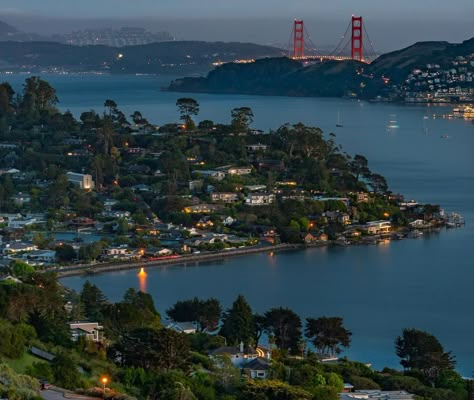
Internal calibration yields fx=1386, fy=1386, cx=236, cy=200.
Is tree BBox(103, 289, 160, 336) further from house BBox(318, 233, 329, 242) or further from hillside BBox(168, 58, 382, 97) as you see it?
hillside BBox(168, 58, 382, 97)

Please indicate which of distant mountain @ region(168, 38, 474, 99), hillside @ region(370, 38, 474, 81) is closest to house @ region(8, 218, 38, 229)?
distant mountain @ region(168, 38, 474, 99)

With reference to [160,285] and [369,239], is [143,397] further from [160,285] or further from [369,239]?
[369,239]

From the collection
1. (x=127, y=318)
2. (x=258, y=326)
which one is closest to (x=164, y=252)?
(x=258, y=326)

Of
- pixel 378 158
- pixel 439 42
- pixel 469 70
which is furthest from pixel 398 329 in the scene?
pixel 439 42

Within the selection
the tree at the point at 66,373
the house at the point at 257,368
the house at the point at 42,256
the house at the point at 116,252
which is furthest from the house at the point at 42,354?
the house at the point at 116,252

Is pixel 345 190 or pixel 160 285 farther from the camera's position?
pixel 345 190

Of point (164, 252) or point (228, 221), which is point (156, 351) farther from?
point (228, 221)

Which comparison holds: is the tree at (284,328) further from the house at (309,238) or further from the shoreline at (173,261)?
the house at (309,238)
